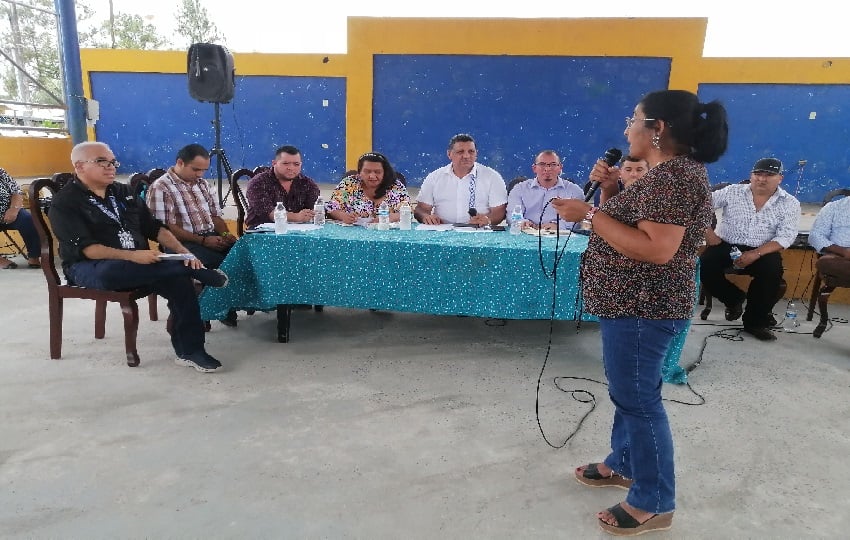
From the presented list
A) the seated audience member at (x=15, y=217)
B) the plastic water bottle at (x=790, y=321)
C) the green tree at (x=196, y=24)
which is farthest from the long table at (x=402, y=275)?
the green tree at (x=196, y=24)

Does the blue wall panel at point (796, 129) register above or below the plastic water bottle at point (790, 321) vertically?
above

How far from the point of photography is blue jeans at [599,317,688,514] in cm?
136

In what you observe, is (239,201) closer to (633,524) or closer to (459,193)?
(459,193)

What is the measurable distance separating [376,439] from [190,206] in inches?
80.9

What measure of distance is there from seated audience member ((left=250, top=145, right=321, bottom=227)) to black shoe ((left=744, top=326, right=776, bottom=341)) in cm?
303

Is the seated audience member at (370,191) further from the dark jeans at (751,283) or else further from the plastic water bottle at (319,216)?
the dark jeans at (751,283)

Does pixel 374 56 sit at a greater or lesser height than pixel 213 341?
greater

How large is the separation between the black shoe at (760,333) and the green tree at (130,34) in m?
25.0

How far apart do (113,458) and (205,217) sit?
72.1 inches

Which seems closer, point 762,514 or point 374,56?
point 762,514

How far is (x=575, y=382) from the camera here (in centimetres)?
261

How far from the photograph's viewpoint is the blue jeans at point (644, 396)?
1.36m

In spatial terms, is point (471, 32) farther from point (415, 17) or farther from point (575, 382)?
point (575, 382)

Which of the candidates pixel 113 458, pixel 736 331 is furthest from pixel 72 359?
pixel 736 331
